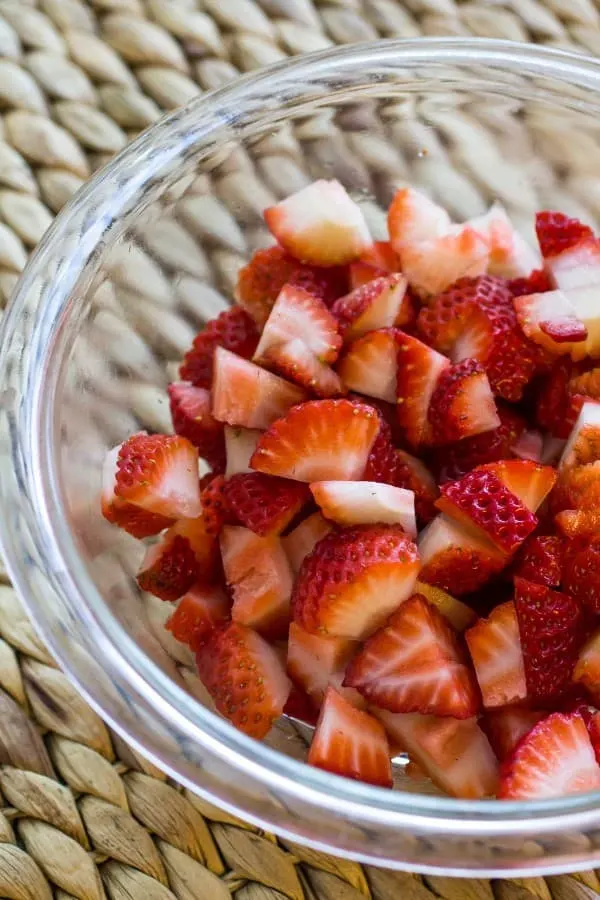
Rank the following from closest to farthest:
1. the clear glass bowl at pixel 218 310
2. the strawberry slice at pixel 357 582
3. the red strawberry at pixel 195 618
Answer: the clear glass bowl at pixel 218 310 < the strawberry slice at pixel 357 582 < the red strawberry at pixel 195 618

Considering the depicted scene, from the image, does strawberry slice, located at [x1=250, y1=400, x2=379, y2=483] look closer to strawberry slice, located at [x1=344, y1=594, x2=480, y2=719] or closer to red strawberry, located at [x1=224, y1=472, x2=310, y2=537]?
red strawberry, located at [x1=224, y1=472, x2=310, y2=537]

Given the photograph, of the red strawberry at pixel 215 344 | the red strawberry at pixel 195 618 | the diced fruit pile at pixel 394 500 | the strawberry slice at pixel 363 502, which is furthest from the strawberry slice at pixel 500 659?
the red strawberry at pixel 215 344

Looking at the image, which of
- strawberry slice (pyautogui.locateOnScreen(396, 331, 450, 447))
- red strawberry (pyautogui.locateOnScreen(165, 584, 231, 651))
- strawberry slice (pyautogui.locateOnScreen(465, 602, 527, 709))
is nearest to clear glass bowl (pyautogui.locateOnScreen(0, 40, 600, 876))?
red strawberry (pyautogui.locateOnScreen(165, 584, 231, 651))

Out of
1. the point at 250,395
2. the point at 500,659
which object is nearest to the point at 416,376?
the point at 250,395

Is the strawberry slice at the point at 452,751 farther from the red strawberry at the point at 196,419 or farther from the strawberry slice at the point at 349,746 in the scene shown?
the red strawberry at the point at 196,419

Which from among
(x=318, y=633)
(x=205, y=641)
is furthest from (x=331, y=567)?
(x=205, y=641)

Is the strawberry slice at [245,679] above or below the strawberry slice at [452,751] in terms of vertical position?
above

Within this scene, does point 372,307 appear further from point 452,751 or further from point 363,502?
point 452,751
